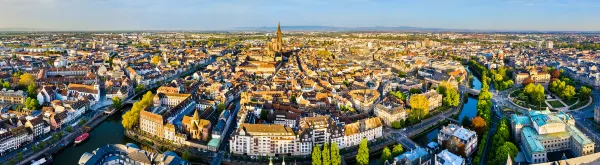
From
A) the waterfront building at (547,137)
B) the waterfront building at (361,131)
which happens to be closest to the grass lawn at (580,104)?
the waterfront building at (547,137)

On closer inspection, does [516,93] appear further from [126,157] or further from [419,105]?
[126,157]

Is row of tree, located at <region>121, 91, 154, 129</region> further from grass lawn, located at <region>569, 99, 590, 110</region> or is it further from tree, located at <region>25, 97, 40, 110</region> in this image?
grass lawn, located at <region>569, 99, 590, 110</region>

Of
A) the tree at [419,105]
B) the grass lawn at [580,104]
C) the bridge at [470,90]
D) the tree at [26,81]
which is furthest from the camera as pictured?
the bridge at [470,90]

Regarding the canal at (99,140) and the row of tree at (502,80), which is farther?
the row of tree at (502,80)

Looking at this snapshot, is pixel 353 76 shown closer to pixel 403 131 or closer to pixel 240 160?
pixel 403 131

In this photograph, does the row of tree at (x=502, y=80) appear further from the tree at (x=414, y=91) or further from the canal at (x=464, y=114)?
the tree at (x=414, y=91)

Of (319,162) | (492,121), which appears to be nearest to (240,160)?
(319,162)
